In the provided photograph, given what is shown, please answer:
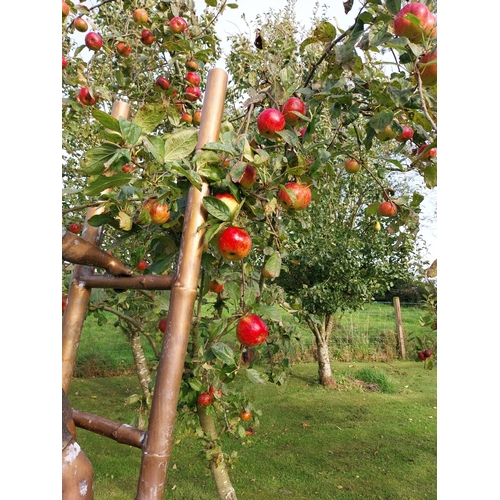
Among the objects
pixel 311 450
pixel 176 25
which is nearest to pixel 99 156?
pixel 176 25

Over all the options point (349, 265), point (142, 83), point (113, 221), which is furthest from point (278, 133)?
point (349, 265)

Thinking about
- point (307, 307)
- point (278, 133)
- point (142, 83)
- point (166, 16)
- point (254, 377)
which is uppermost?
point (142, 83)

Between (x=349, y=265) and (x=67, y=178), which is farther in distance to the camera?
(x=349, y=265)

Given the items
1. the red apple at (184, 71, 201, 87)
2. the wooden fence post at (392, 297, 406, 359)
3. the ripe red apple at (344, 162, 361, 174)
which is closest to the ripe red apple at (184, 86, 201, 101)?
the red apple at (184, 71, 201, 87)

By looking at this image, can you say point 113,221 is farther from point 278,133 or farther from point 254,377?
point 254,377

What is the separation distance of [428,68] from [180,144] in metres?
0.43

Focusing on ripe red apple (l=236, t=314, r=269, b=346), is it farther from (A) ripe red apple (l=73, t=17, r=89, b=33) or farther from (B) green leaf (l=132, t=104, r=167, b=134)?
(A) ripe red apple (l=73, t=17, r=89, b=33)

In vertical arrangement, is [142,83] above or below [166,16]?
above

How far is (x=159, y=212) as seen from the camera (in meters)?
0.66

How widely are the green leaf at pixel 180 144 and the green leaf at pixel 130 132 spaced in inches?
3.2

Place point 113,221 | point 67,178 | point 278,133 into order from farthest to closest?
point 67,178, point 278,133, point 113,221

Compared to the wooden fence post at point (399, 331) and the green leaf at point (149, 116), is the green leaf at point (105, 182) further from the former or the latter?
the wooden fence post at point (399, 331)

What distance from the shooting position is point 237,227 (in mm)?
683
